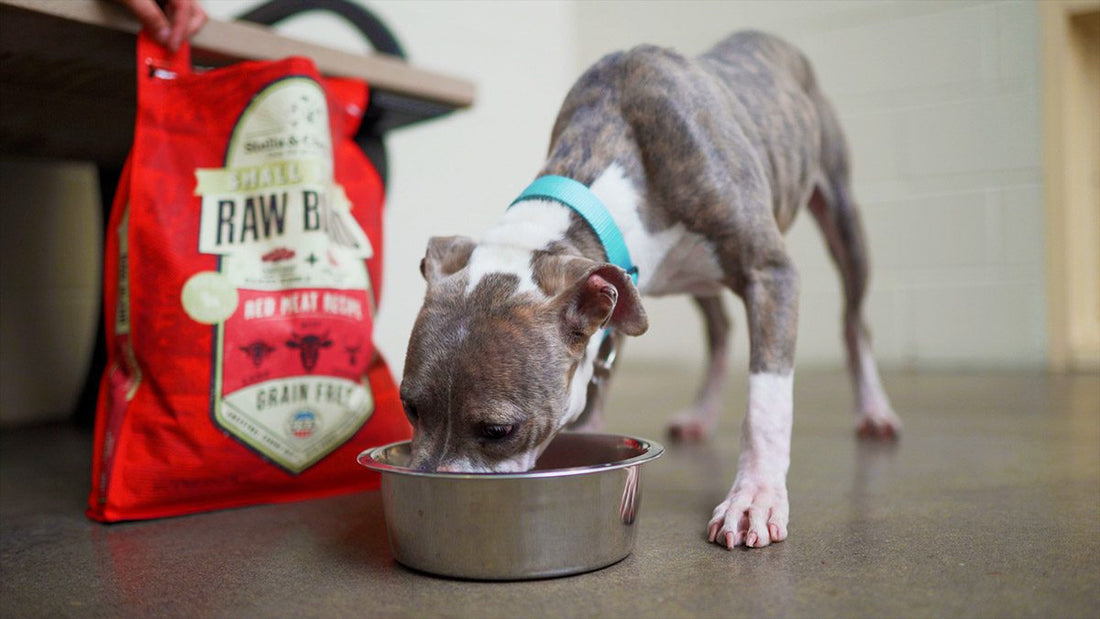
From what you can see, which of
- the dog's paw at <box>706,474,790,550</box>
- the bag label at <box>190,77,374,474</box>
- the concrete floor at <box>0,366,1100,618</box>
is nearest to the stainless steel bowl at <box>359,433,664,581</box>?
the concrete floor at <box>0,366,1100,618</box>

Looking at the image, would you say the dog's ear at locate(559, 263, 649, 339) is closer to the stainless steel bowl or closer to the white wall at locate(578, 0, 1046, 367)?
the stainless steel bowl

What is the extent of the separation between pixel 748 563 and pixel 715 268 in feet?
1.78

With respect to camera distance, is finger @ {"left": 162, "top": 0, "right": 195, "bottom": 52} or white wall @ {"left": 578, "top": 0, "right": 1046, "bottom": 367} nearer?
finger @ {"left": 162, "top": 0, "right": 195, "bottom": 52}

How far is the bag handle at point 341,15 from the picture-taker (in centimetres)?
223

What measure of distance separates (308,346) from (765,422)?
0.79m

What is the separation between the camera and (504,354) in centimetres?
116

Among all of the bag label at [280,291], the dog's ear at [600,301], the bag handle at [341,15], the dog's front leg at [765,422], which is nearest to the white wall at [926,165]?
the bag handle at [341,15]

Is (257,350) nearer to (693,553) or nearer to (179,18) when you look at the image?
(179,18)

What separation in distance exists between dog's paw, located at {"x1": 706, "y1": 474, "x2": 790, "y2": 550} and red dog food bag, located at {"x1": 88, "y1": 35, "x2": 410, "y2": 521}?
681mm

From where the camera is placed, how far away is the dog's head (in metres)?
1.15

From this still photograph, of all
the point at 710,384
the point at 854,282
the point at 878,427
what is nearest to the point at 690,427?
the point at 710,384

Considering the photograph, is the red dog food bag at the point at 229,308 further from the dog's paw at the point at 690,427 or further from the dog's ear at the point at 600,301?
the dog's paw at the point at 690,427

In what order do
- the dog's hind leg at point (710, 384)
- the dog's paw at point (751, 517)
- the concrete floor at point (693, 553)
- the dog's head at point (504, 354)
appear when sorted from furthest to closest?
1. the dog's hind leg at point (710, 384)
2. the dog's paw at point (751, 517)
3. the dog's head at point (504, 354)
4. the concrete floor at point (693, 553)

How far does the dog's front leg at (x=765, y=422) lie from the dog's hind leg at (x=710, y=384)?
81 cm
